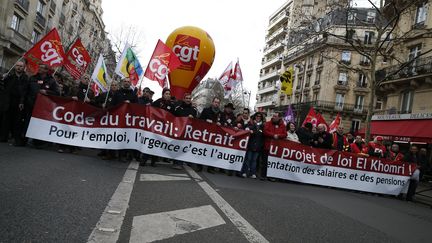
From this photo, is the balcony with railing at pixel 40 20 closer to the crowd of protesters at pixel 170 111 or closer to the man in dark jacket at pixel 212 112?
the crowd of protesters at pixel 170 111

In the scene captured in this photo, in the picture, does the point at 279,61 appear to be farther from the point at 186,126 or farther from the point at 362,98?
the point at 186,126

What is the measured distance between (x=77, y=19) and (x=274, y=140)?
49920mm

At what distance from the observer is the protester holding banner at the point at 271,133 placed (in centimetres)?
1073

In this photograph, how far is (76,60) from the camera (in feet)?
39.9

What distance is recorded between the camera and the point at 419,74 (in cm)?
2531

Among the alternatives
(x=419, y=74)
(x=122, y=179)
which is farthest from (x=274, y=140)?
(x=419, y=74)

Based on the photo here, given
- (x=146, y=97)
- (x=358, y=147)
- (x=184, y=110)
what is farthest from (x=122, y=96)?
(x=358, y=147)

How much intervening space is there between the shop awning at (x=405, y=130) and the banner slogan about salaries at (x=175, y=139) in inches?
460

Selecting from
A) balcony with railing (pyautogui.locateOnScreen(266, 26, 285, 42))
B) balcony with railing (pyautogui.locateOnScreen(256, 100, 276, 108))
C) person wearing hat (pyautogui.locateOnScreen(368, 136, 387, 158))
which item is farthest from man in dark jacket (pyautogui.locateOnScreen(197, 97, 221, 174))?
balcony with railing (pyautogui.locateOnScreen(266, 26, 285, 42))

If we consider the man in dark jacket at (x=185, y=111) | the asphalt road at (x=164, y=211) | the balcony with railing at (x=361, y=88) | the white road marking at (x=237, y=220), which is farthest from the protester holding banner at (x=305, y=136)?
the balcony with railing at (x=361, y=88)

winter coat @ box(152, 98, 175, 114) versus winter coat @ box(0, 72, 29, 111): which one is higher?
winter coat @ box(152, 98, 175, 114)

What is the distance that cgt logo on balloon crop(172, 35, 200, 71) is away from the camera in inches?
655

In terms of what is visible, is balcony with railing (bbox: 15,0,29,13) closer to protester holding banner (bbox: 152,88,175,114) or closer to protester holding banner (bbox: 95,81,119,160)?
protester holding banner (bbox: 95,81,119,160)

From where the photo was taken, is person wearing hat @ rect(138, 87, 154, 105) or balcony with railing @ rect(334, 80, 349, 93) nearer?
person wearing hat @ rect(138, 87, 154, 105)
